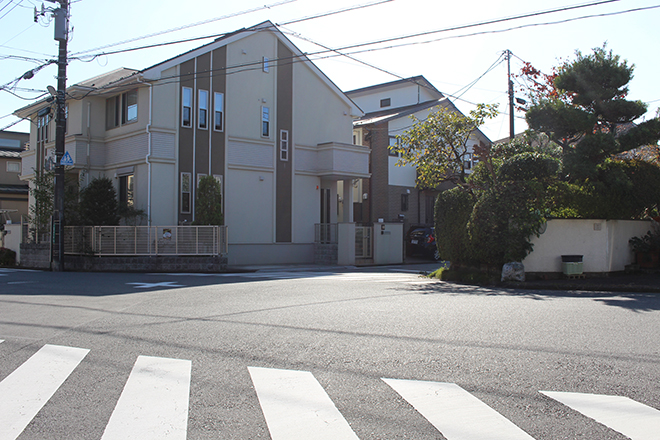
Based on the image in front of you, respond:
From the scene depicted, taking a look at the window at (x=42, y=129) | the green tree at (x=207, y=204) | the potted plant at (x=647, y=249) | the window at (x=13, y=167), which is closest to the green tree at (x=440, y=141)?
the potted plant at (x=647, y=249)

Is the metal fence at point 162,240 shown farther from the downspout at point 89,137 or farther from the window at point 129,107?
the window at point 129,107

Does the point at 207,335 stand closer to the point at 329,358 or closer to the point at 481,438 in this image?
the point at 329,358

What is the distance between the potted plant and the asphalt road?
6277mm

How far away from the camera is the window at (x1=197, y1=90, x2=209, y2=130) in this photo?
2175cm

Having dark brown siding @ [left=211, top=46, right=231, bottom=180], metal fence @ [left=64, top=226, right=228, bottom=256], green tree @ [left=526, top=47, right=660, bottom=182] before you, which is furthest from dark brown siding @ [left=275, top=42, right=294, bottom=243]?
green tree @ [left=526, top=47, right=660, bottom=182]

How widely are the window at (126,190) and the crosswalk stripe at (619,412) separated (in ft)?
65.0

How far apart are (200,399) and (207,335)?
96.8 inches

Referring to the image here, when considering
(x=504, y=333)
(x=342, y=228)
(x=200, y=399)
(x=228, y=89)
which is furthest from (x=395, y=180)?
(x=200, y=399)

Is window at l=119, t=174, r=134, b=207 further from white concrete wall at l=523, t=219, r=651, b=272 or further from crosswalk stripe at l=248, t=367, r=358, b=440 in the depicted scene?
crosswalk stripe at l=248, t=367, r=358, b=440

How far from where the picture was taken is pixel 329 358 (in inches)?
219

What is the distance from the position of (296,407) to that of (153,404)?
3.72 ft

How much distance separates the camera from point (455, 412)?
401 centimetres

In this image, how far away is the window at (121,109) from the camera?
2180 centimetres

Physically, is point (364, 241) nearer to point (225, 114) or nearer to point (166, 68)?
point (225, 114)
